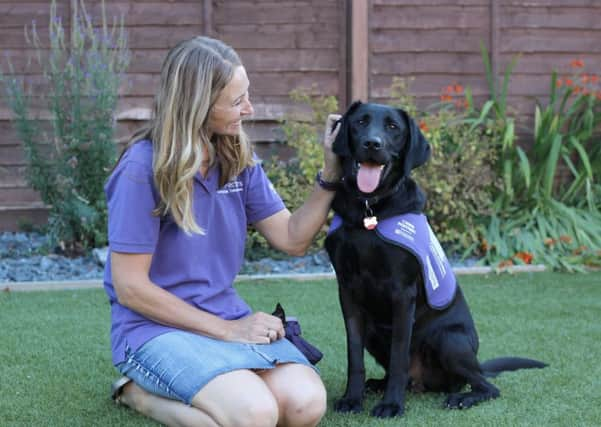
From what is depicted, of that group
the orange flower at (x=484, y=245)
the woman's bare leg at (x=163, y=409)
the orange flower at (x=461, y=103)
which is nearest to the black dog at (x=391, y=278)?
the woman's bare leg at (x=163, y=409)

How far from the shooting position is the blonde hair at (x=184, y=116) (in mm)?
2938

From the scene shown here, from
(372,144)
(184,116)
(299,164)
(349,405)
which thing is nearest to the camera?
(184,116)

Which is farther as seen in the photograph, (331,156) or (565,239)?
(565,239)

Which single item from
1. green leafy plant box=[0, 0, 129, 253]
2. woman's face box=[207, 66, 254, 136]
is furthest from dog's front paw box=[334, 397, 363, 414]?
green leafy plant box=[0, 0, 129, 253]

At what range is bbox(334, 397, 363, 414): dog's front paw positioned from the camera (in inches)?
130

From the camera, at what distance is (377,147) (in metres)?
3.21

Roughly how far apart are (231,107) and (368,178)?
569mm

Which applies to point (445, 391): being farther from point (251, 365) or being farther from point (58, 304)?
point (58, 304)

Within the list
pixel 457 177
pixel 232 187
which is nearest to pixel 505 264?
pixel 457 177

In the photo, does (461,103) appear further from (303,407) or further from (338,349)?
(303,407)

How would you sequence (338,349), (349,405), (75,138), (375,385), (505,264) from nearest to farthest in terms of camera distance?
(349,405)
(375,385)
(338,349)
(505,264)
(75,138)

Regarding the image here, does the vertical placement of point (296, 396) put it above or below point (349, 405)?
above

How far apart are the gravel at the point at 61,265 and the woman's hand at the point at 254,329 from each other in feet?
9.93

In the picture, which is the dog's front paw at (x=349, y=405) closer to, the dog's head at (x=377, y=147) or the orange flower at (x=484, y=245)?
the dog's head at (x=377, y=147)
